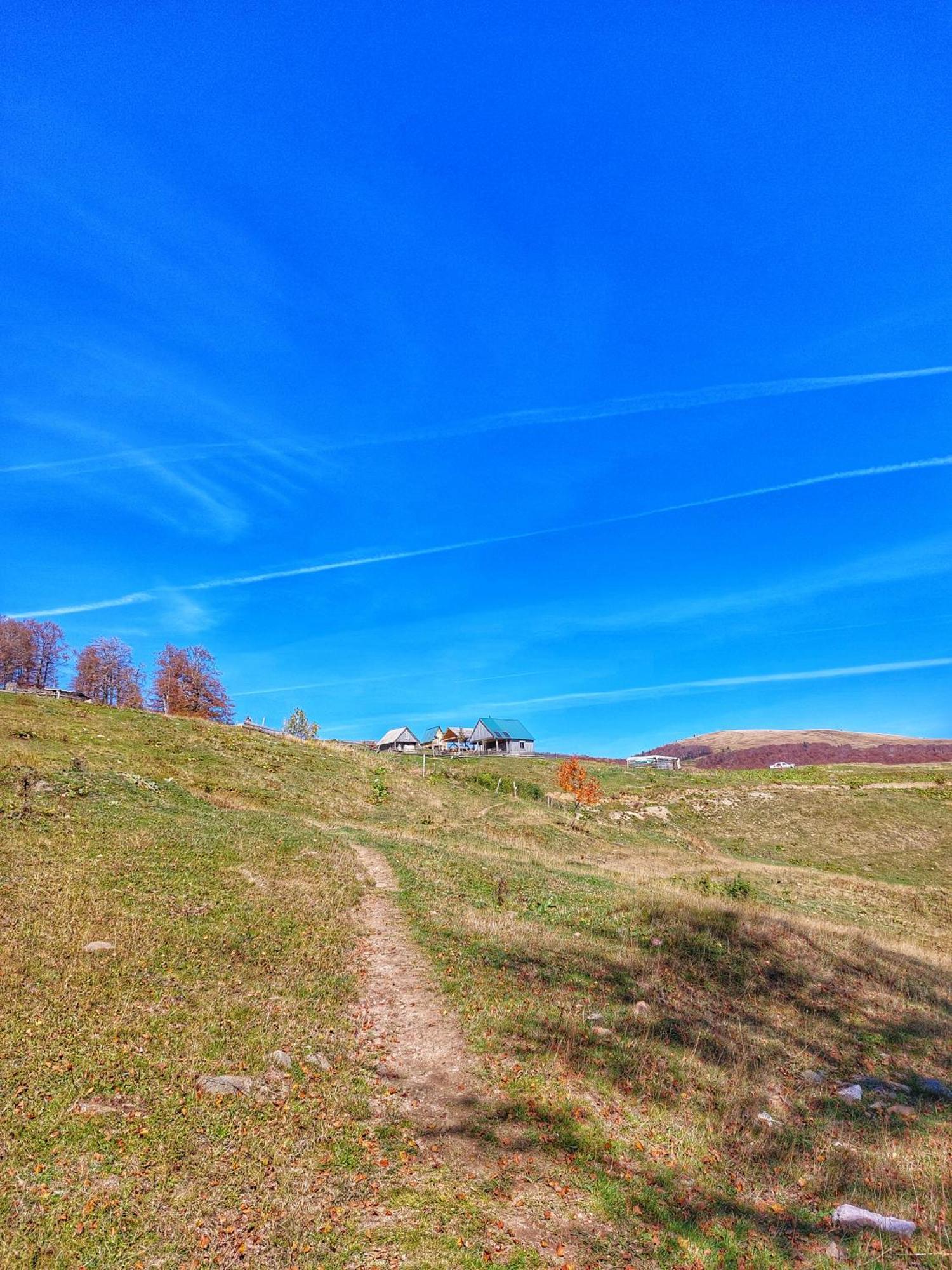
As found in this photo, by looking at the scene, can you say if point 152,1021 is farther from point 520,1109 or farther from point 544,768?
point 544,768

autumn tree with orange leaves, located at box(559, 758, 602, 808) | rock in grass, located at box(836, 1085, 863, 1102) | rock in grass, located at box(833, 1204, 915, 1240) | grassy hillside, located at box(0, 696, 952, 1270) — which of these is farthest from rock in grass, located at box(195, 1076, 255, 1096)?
autumn tree with orange leaves, located at box(559, 758, 602, 808)

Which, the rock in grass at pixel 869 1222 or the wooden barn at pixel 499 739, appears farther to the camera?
the wooden barn at pixel 499 739

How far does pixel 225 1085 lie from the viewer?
8.66m

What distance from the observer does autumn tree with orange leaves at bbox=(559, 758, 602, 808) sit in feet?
204

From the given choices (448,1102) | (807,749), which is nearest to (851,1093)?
(448,1102)

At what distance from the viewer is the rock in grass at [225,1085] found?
8.52 m

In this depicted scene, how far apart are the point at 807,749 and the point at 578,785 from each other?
108m

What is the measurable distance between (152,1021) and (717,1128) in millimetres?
8266

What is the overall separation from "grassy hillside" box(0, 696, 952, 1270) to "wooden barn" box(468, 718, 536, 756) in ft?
289

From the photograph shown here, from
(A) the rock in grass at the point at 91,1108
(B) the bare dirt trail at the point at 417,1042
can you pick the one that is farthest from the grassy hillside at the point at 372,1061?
(B) the bare dirt trail at the point at 417,1042

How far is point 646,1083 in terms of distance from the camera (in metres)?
9.92

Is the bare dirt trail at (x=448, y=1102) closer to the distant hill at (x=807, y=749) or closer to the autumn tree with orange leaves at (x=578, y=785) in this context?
the autumn tree with orange leaves at (x=578, y=785)

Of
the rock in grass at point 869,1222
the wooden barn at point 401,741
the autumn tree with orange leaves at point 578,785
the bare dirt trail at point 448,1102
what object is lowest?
the rock in grass at point 869,1222

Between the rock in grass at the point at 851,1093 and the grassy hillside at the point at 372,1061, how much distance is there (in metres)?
0.21
